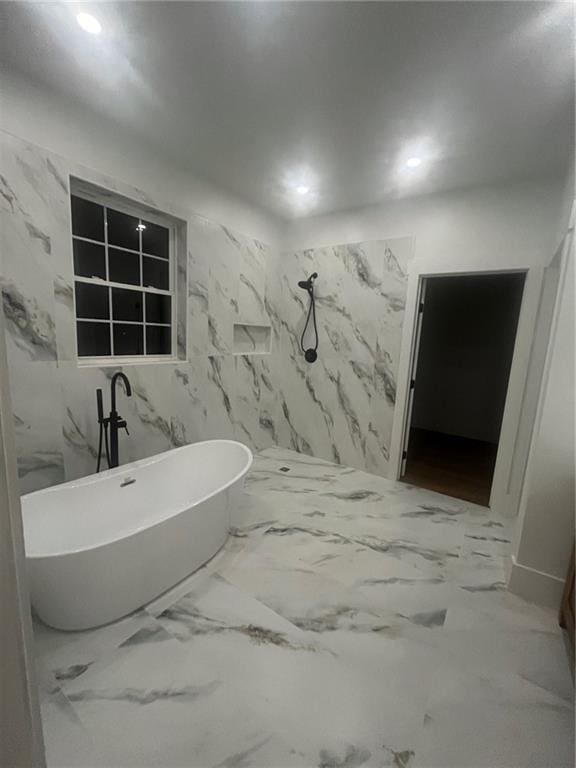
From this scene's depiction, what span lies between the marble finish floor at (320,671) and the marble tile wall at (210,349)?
115cm

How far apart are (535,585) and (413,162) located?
111 inches

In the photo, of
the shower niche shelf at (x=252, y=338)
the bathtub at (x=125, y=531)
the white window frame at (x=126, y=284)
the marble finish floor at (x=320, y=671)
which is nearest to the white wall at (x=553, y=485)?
the marble finish floor at (x=320, y=671)

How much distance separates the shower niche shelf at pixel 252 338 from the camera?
3.39 m

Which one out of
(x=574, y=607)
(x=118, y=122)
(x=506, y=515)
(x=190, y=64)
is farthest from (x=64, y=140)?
(x=506, y=515)

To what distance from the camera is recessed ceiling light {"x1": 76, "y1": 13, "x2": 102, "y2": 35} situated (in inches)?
54.6

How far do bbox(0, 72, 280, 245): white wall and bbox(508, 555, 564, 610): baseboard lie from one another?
3415mm

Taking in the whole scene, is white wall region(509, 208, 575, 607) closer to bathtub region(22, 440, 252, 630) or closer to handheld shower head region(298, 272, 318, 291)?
bathtub region(22, 440, 252, 630)

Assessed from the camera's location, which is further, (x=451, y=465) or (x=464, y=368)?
(x=464, y=368)

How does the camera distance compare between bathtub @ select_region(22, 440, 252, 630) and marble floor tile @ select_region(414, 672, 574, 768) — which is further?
bathtub @ select_region(22, 440, 252, 630)

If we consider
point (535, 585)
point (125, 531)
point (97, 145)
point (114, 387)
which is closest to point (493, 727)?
point (535, 585)

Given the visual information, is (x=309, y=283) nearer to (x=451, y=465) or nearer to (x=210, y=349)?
(x=210, y=349)

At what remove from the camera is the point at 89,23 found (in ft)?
4.64

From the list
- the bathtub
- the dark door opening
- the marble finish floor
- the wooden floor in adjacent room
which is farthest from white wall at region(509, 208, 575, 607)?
the dark door opening

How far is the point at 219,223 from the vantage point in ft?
9.71
